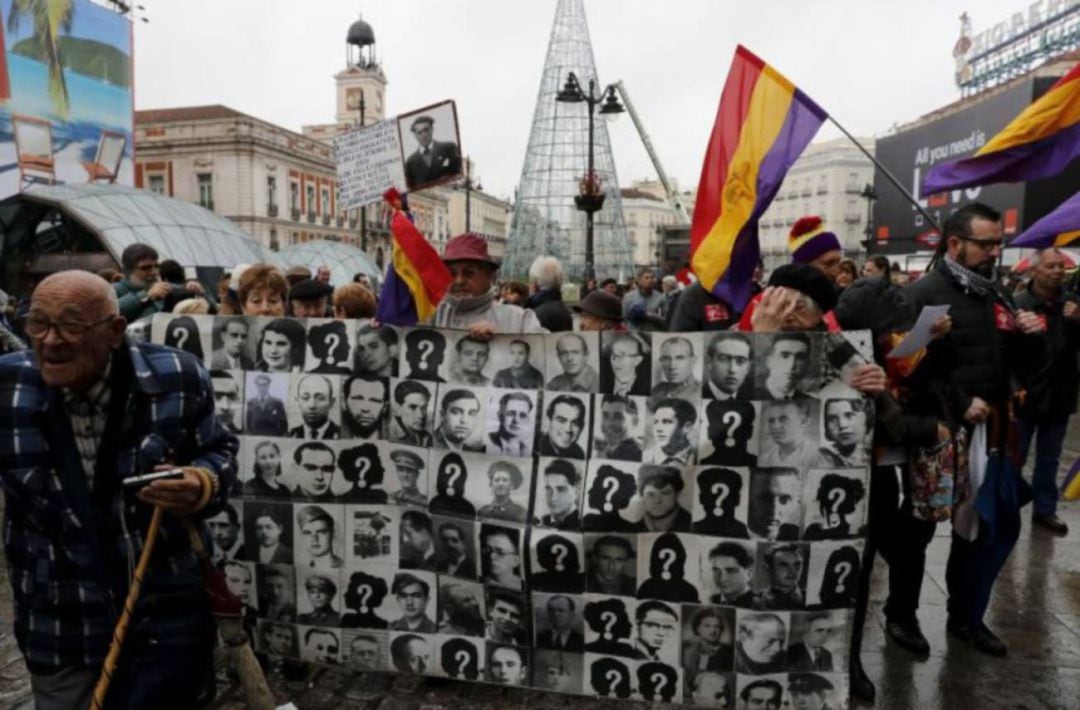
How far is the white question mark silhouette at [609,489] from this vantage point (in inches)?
113

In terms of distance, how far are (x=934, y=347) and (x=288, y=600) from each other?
9.57 feet

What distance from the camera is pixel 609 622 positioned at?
2869mm

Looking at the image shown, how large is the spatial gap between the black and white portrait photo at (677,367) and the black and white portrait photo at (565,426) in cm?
28

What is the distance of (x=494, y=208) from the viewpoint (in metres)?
139

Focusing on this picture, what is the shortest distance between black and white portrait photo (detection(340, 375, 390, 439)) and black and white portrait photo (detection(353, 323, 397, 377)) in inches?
1.3

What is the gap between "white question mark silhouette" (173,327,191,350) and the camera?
3340mm

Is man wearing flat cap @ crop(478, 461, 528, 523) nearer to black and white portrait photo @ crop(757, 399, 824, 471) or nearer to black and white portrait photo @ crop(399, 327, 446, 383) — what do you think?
black and white portrait photo @ crop(399, 327, 446, 383)

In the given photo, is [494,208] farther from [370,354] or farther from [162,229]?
[370,354]

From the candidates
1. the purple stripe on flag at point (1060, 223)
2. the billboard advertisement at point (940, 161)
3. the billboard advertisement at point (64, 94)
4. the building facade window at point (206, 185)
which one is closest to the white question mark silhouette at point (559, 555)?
the purple stripe on flag at point (1060, 223)

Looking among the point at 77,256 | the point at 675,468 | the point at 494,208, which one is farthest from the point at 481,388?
the point at 494,208

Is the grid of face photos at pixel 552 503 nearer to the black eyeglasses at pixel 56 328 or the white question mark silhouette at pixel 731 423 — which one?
the white question mark silhouette at pixel 731 423

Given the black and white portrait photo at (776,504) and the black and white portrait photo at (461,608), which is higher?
the black and white portrait photo at (776,504)

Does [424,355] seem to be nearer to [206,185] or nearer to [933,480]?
[933,480]

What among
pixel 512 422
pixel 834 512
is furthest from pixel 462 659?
pixel 834 512
